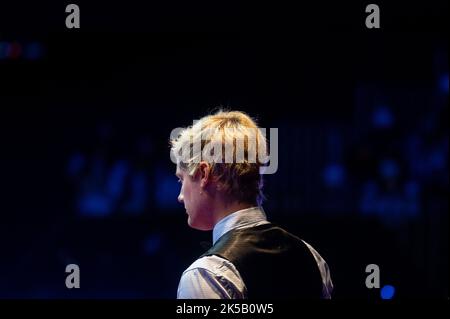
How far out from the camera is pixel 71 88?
5.96 metres

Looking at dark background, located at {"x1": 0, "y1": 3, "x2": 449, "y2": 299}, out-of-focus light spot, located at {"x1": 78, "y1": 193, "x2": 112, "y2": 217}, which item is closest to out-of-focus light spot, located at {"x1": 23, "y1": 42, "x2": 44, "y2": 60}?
dark background, located at {"x1": 0, "y1": 3, "x2": 449, "y2": 299}

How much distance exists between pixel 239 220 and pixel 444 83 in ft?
15.7

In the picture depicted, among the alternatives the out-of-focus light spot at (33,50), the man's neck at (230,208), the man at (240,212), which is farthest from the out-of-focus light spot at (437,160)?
the man's neck at (230,208)

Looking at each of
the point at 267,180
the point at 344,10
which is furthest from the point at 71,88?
the point at 344,10

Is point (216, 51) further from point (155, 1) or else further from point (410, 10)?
point (410, 10)

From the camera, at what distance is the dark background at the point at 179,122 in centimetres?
511

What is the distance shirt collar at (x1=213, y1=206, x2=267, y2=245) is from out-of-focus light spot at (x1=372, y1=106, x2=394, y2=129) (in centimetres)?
427

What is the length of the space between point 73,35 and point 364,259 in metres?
3.27

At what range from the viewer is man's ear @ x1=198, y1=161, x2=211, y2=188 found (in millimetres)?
1664

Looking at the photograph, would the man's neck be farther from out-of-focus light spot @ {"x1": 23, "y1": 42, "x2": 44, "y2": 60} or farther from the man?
out-of-focus light spot @ {"x1": 23, "y1": 42, "x2": 44, "y2": 60}

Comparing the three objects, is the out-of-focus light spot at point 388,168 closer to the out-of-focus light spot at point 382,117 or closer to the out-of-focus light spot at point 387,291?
the out-of-focus light spot at point 382,117

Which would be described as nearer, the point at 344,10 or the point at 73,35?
the point at 344,10
